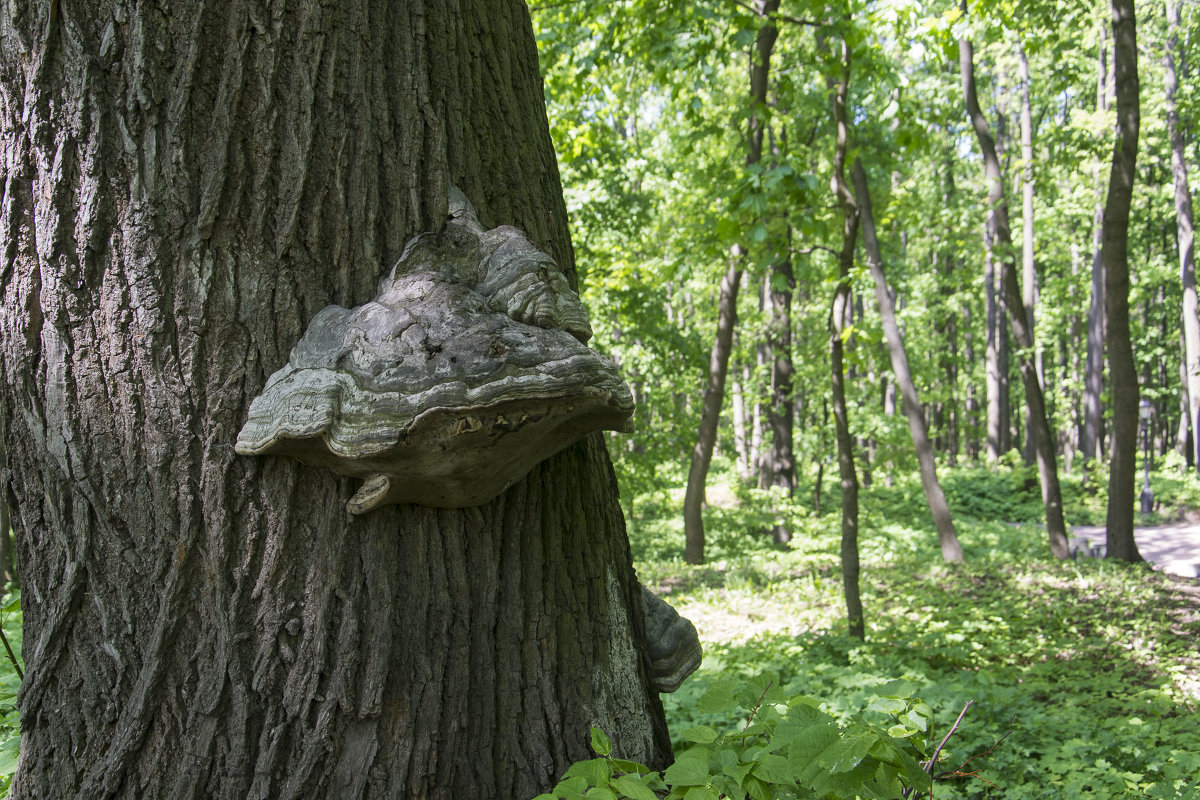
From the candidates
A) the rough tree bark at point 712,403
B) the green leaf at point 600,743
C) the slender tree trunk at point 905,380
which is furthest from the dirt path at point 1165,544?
the green leaf at point 600,743

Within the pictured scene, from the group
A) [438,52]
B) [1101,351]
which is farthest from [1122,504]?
[1101,351]

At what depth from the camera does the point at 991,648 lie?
6.25m

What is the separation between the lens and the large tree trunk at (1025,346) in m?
10.6

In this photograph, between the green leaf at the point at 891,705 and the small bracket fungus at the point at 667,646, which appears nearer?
the green leaf at the point at 891,705

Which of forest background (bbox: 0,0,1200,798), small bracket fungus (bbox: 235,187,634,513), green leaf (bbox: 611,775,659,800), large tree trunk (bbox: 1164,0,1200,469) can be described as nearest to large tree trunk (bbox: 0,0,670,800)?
small bracket fungus (bbox: 235,187,634,513)

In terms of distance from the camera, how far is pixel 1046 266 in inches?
1331

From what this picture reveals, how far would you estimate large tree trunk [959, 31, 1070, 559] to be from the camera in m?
10.6

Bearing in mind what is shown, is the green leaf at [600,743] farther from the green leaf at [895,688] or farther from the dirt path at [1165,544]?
the dirt path at [1165,544]

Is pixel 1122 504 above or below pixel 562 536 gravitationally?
below

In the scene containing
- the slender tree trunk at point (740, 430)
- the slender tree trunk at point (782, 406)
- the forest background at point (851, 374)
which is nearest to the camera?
the forest background at point (851, 374)

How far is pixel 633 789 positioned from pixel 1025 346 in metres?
11.6

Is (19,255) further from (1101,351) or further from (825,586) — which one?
(1101,351)

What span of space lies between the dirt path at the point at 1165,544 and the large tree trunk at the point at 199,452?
434 inches

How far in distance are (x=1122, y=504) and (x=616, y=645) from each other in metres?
9.93
